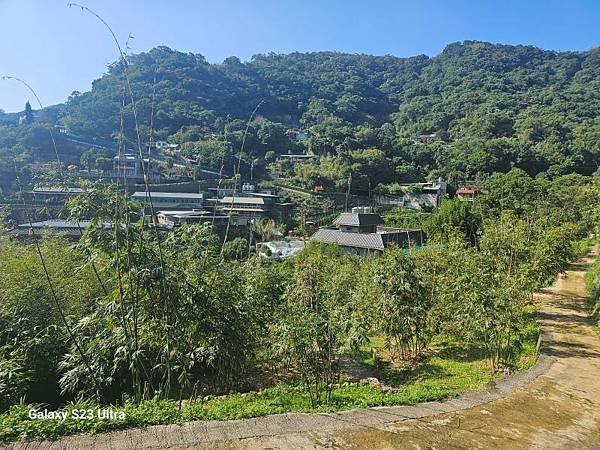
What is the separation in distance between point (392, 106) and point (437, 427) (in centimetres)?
9778

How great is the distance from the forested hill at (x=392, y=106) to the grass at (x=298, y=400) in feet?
59.2

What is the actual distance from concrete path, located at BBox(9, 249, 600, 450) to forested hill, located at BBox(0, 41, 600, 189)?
19355 millimetres

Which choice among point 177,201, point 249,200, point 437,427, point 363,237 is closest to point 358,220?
point 363,237

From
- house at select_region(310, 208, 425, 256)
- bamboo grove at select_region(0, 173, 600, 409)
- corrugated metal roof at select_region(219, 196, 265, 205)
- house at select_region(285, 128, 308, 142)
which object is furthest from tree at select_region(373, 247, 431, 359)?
house at select_region(285, 128, 308, 142)

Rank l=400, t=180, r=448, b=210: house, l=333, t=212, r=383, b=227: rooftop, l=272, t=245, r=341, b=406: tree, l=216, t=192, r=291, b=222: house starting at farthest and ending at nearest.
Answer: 1. l=400, t=180, r=448, b=210: house
2. l=216, t=192, r=291, b=222: house
3. l=333, t=212, r=383, b=227: rooftop
4. l=272, t=245, r=341, b=406: tree

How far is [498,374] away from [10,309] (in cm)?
802

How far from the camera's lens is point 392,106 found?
9531 centimetres

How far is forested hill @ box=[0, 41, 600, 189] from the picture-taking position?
48250 mm

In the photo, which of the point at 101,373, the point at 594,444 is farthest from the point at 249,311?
the point at 594,444

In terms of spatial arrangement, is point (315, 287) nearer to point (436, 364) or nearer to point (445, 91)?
point (436, 364)

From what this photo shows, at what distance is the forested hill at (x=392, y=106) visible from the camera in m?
48.2

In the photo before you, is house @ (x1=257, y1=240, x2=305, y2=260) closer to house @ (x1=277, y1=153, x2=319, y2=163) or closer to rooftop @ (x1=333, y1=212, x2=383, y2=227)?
rooftop @ (x1=333, y1=212, x2=383, y2=227)

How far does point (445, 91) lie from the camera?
303 feet

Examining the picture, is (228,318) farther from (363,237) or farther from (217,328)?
(363,237)
